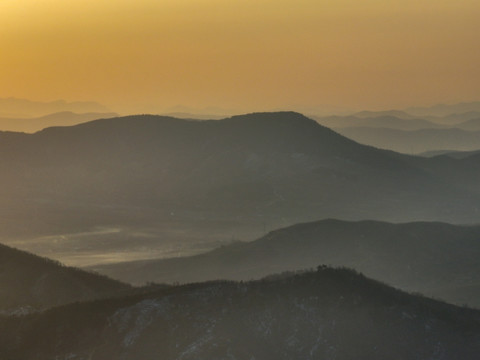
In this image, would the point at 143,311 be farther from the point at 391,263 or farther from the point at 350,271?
the point at 391,263

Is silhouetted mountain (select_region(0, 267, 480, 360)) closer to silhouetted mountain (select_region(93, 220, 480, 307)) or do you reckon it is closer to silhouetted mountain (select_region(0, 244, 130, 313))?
silhouetted mountain (select_region(0, 244, 130, 313))

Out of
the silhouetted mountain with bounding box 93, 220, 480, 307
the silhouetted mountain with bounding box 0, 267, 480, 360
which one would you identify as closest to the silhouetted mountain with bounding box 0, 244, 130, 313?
the silhouetted mountain with bounding box 0, 267, 480, 360

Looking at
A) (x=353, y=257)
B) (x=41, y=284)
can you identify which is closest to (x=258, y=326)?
(x=41, y=284)

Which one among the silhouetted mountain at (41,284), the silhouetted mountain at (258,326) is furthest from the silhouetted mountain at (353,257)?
the silhouetted mountain at (258,326)

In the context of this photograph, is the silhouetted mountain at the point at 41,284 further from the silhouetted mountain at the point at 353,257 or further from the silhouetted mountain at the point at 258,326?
the silhouetted mountain at the point at 353,257

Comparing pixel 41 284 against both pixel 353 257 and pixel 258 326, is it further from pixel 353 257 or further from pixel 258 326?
pixel 353 257
